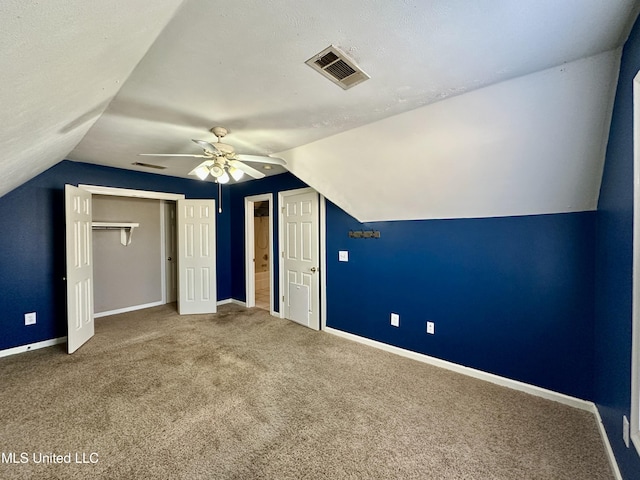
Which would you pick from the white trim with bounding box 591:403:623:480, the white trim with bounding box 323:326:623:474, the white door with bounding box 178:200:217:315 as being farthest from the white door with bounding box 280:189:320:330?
the white trim with bounding box 591:403:623:480

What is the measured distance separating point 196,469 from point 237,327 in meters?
2.40

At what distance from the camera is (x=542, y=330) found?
7.38 ft

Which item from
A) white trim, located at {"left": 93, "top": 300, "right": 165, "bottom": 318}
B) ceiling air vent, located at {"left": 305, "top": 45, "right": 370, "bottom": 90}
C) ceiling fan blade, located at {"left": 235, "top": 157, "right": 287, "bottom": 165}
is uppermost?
ceiling air vent, located at {"left": 305, "top": 45, "right": 370, "bottom": 90}

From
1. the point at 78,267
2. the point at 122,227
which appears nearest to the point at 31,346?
the point at 78,267

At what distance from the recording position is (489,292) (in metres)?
2.50

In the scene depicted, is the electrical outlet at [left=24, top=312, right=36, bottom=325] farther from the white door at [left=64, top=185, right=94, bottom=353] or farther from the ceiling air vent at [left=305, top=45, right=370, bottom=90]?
the ceiling air vent at [left=305, top=45, right=370, bottom=90]

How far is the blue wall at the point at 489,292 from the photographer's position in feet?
6.98

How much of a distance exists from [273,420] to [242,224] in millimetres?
3588

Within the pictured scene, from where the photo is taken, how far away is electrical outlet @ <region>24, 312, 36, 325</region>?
3168 mm

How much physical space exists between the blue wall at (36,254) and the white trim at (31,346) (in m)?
0.04

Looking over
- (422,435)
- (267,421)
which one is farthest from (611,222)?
(267,421)

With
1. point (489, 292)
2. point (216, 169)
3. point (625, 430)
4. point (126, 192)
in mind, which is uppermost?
point (126, 192)

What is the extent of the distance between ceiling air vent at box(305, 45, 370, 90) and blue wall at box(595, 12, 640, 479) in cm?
127

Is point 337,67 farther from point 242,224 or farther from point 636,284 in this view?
point 242,224
